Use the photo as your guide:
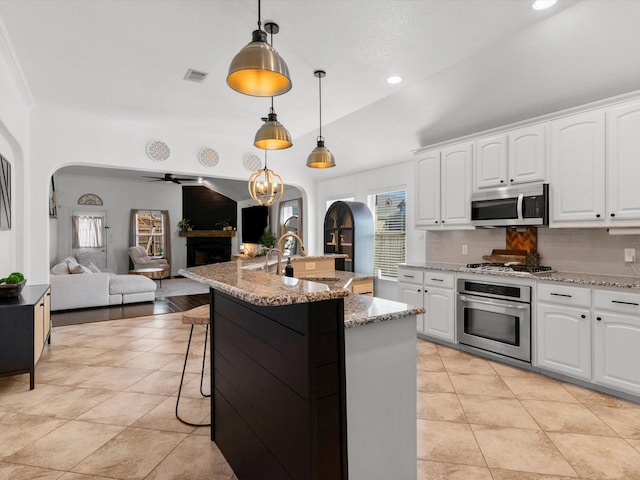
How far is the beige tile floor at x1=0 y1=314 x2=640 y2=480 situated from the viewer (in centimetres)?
207

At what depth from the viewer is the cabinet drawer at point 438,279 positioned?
4.15 meters

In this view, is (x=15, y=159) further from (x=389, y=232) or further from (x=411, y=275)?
(x=389, y=232)

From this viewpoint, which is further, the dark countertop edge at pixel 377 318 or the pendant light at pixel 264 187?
the pendant light at pixel 264 187

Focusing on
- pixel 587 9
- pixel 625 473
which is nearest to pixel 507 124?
pixel 587 9

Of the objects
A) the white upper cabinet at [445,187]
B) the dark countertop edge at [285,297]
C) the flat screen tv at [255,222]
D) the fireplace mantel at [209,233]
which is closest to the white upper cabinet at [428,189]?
the white upper cabinet at [445,187]

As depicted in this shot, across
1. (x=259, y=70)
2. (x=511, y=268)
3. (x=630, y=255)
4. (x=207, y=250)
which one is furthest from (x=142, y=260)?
(x=630, y=255)

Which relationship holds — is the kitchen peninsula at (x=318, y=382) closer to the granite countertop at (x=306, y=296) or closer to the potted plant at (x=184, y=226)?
the granite countertop at (x=306, y=296)

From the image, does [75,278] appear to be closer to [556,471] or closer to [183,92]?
[183,92]

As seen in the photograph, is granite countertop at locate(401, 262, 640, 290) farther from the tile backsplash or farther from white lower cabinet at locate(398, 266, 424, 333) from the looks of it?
white lower cabinet at locate(398, 266, 424, 333)

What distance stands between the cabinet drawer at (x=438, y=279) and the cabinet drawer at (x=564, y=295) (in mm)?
945

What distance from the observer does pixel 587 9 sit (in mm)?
2568

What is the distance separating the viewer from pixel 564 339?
3.19m

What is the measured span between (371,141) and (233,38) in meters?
2.81

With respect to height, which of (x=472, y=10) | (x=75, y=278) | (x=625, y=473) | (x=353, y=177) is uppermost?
(x=472, y=10)
